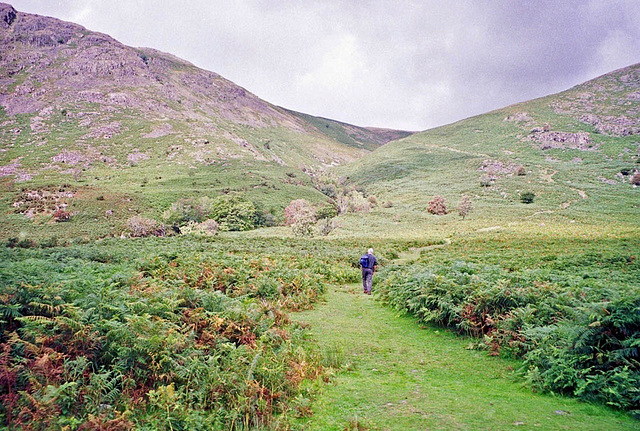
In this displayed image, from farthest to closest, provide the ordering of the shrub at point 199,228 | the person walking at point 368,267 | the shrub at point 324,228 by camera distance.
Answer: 1. the shrub at point 199,228
2. the shrub at point 324,228
3. the person walking at point 368,267

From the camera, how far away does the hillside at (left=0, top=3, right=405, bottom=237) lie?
8844 cm

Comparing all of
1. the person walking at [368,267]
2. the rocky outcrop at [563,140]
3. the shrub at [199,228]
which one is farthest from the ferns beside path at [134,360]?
the rocky outcrop at [563,140]

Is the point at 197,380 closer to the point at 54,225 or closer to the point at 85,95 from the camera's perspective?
the point at 54,225

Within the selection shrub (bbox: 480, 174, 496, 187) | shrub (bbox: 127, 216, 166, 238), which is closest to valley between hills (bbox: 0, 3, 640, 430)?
shrub (bbox: 127, 216, 166, 238)

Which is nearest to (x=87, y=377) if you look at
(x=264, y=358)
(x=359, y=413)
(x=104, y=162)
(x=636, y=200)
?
(x=264, y=358)

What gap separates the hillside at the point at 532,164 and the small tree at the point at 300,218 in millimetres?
15548

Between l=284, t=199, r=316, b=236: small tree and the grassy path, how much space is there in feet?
162

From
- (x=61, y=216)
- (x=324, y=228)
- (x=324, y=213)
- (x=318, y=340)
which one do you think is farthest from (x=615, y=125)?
(x=61, y=216)

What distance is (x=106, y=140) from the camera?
131m

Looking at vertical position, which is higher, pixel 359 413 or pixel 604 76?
pixel 604 76

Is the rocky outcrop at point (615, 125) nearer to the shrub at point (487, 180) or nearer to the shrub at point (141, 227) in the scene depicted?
the shrub at point (487, 180)

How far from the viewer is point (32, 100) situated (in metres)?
141

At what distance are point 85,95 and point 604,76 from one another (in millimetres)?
242632

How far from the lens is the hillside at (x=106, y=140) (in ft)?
290
